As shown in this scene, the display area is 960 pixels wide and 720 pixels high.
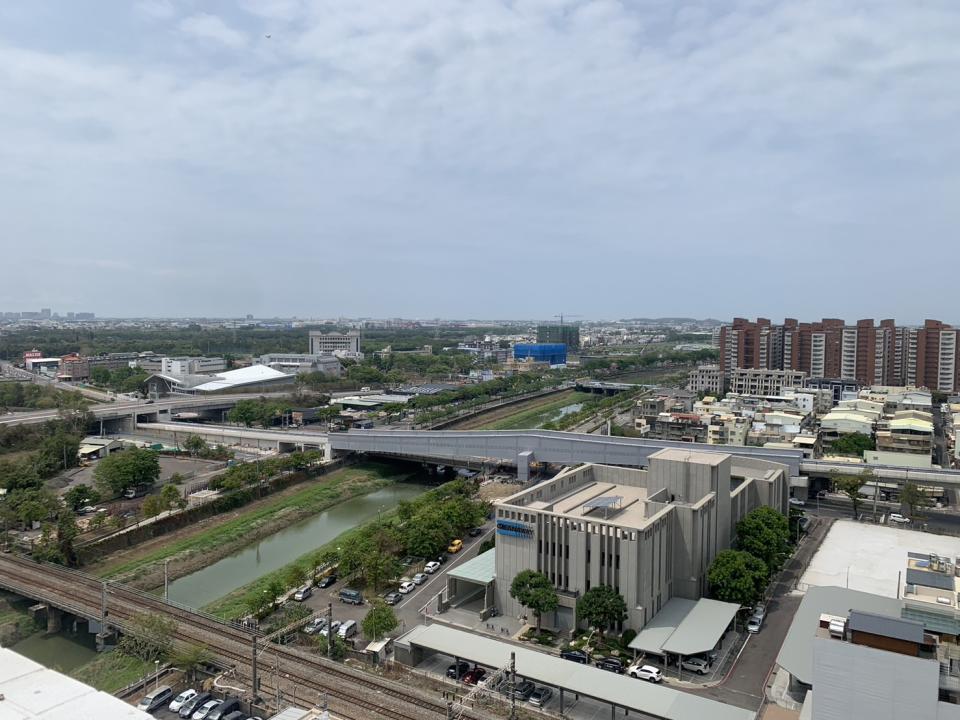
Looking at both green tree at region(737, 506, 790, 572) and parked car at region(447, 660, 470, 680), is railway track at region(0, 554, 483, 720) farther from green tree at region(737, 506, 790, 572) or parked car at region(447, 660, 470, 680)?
green tree at region(737, 506, 790, 572)

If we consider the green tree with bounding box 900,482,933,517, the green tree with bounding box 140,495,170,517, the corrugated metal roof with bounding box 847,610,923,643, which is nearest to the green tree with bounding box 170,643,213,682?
the green tree with bounding box 140,495,170,517

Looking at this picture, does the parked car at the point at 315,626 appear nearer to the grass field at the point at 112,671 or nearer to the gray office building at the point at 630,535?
the grass field at the point at 112,671

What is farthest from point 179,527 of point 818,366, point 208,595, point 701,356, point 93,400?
point 701,356

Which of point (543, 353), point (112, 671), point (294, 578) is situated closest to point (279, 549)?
point (294, 578)

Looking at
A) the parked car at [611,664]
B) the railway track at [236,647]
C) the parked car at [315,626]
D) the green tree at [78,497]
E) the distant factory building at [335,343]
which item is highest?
the distant factory building at [335,343]

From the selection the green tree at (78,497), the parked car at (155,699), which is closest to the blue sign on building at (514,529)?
the parked car at (155,699)

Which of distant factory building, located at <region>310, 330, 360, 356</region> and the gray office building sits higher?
distant factory building, located at <region>310, 330, 360, 356</region>

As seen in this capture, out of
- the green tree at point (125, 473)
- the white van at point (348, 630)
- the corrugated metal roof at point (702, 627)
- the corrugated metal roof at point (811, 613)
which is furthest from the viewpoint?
the green tree at point (125, 473)

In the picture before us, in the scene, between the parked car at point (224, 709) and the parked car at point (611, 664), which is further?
the parked car at point (611, 664)
